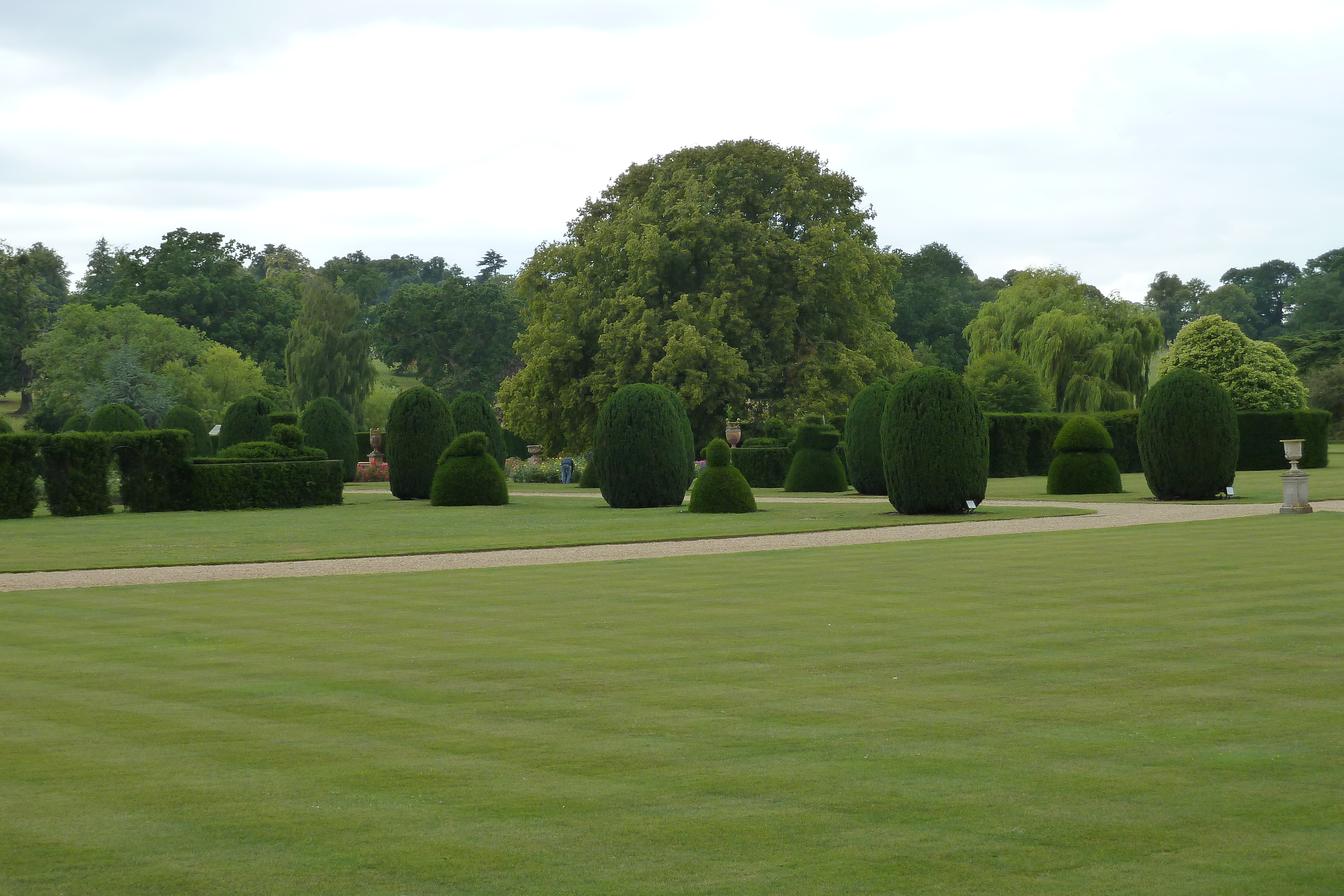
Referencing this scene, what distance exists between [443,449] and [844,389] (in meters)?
16.2

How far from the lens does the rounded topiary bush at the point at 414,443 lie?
117ft

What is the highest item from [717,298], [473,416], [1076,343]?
[717,298]

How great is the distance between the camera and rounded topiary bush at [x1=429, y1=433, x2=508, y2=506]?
3219 centimetres

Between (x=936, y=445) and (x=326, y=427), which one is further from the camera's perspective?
(x=326, y=427)

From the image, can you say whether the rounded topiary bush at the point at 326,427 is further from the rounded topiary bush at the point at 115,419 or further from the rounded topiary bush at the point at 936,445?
the rounded topiary bush at the point at 936,445

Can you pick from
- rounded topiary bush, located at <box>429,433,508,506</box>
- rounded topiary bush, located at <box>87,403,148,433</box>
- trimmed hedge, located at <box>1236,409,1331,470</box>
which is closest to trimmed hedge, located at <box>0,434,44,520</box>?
rounded topiary bush, located at <box>429,433,508,506</box>

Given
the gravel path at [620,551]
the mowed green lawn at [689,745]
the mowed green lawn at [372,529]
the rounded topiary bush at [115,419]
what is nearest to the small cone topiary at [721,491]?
the mowed green lawn at [372,529]

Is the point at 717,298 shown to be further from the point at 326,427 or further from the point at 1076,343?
the point at 1076,343

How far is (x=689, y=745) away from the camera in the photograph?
6.80 meters

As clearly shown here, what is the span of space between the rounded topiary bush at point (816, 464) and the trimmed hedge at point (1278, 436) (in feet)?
45.7

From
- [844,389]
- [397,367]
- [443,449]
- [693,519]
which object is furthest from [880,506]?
[397,367]

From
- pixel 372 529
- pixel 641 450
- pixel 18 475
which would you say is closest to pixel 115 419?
pixel 18 475

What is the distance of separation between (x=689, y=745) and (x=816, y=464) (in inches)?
1153

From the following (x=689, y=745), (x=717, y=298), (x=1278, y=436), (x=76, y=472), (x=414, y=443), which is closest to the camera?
(x=689, y=745)
